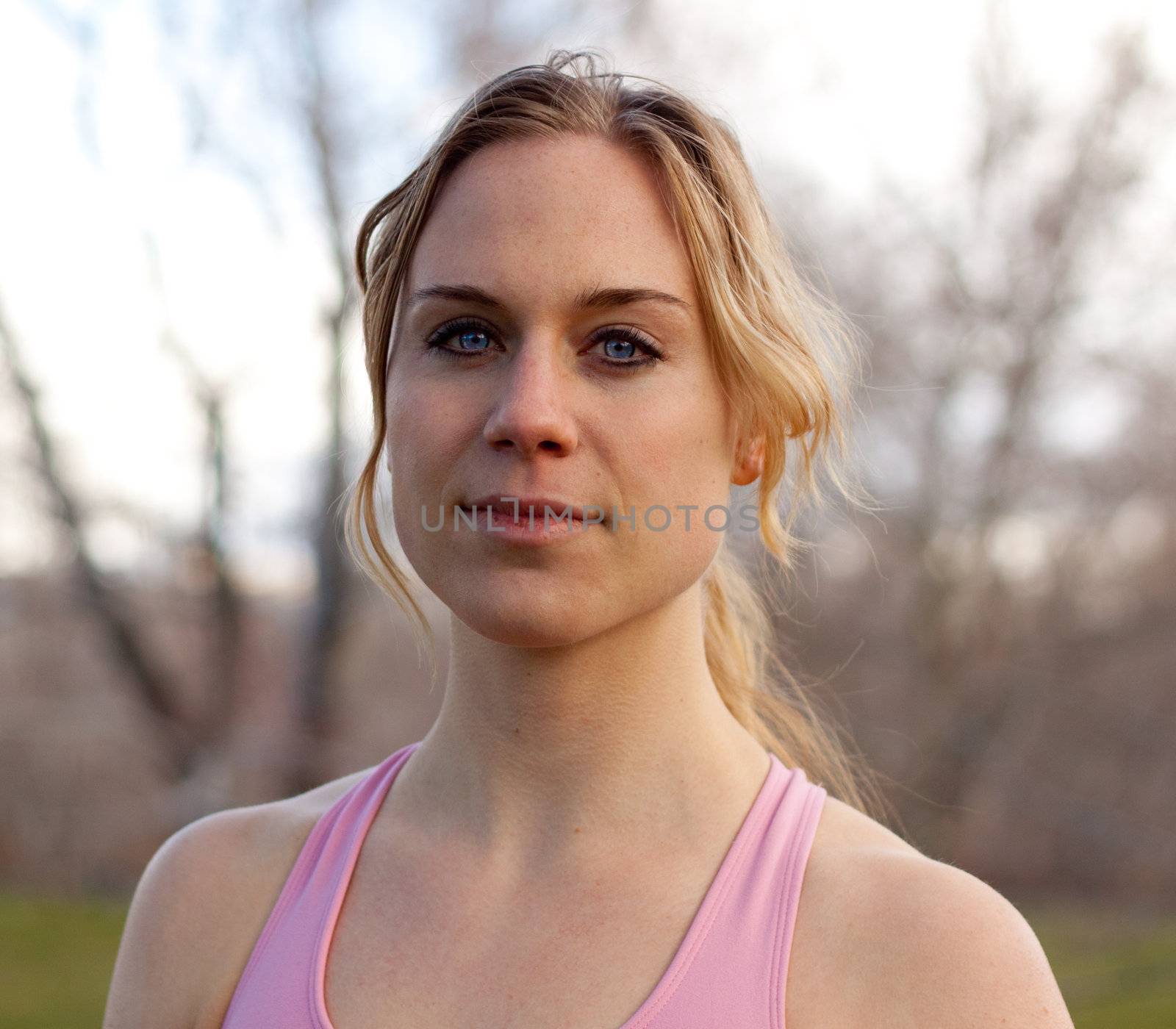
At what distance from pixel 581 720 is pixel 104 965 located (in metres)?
5.84

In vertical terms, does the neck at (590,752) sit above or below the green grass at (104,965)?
above

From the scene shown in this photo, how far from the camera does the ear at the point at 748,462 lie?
1.74 m

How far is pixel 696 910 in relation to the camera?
1471mm

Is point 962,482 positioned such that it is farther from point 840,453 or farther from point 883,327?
point 840,453

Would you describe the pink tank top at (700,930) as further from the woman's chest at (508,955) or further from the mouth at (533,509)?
the mouth at (533,509)

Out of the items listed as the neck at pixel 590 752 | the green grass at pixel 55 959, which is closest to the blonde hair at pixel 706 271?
the neck at pixel 590 752

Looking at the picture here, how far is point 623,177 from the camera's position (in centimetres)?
161

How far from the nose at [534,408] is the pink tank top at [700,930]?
1.77ft

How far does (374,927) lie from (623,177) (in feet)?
3.32

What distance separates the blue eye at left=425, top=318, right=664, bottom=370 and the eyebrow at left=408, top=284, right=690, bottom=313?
0.03 metres

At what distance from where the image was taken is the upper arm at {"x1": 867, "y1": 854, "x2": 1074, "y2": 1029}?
1333 mm

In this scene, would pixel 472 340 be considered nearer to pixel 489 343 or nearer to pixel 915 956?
pixel 489 343

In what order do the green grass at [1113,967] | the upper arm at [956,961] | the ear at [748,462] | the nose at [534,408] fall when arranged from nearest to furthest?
1. the upper arm at [956,961]
2. the nose at [534,408]
3. the ear at [748,462]
4. the green grass at [1113,967]

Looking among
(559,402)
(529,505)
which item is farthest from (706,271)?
(529,505)
